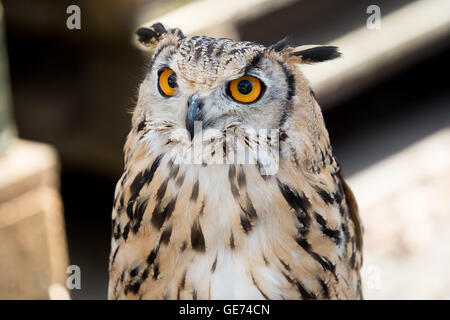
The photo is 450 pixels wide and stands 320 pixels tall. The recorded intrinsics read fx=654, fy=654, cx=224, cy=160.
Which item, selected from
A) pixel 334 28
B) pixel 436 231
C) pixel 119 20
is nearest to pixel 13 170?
pixel 119 20

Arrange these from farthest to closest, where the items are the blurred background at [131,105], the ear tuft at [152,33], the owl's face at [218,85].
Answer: the blurred background at [131,105] → the ear tuft at [152,33] → the owl's face at [218,85]

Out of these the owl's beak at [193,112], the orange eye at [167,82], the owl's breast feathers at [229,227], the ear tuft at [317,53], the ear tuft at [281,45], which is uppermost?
the ear tuft at [281,45]

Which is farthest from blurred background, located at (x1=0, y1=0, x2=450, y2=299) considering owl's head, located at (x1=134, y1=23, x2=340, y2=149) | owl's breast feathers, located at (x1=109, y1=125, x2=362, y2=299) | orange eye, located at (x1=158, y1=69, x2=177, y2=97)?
orange eye, located at (x1=158, y1=69, x2=177, y2=97)

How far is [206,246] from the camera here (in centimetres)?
123

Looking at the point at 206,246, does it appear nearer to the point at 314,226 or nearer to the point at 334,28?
the point at 314,226

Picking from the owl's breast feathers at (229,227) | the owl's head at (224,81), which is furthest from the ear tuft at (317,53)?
the owl's breast feathers at (229,227)

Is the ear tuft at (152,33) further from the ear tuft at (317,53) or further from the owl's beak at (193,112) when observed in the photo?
the ear tuft at (317,53)

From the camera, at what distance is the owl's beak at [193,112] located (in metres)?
1.09

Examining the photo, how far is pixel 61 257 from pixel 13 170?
0.40m

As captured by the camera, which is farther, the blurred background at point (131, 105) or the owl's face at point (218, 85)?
the blurred background at point (131, 105)

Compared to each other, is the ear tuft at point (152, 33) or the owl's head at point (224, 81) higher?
the ear tuft at point (152, 33)

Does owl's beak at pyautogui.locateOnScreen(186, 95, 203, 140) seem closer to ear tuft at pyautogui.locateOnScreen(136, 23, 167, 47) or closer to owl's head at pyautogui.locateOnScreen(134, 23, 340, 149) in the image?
owl's head at pyautogui.locateOnScreen(134, 23, 340, 149)

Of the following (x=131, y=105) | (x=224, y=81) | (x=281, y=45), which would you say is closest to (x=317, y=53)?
(x=281, y=45)

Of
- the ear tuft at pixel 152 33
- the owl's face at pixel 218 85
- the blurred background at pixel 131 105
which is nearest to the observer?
the owl's face at pixel 218 85
